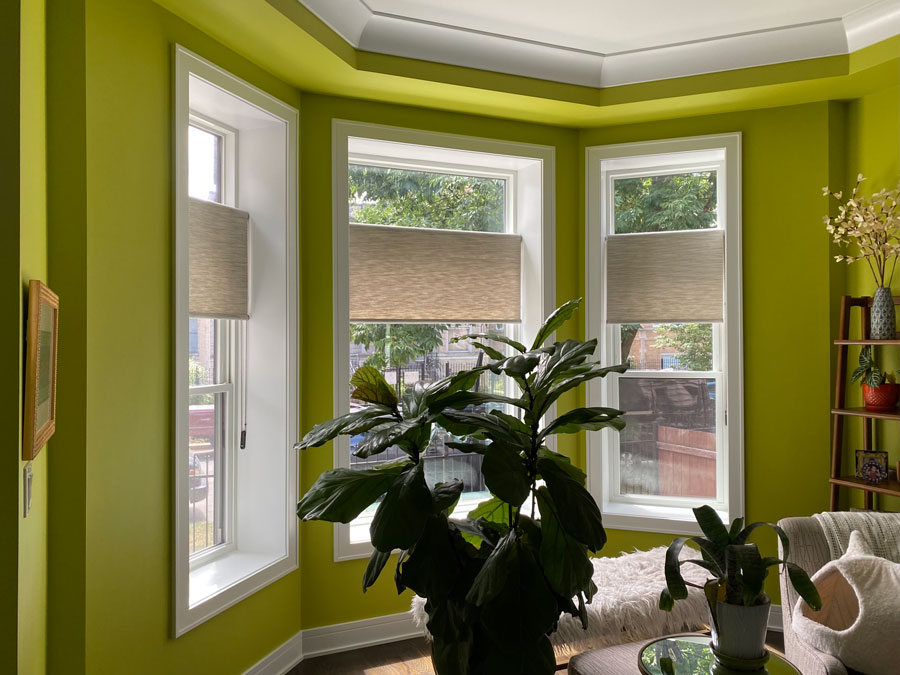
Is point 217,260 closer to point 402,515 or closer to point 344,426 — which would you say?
point 344,426

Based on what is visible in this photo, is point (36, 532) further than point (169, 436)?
No

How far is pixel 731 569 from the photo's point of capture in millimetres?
1596

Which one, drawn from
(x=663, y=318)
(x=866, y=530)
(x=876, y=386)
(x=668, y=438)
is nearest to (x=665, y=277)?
(x=663, y=318)

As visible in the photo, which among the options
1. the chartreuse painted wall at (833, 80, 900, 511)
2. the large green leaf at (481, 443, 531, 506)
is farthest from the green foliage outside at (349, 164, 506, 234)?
the large green leaf at (481, 443, 531, 506)

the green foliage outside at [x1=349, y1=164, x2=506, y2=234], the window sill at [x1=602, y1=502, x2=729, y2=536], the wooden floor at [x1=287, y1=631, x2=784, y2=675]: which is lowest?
the wooden floor at [x1=287, y1=631, x2=784, y2=675]

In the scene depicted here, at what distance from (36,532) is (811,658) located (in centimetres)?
229

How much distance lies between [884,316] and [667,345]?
1.09 m

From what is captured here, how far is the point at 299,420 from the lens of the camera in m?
3.25

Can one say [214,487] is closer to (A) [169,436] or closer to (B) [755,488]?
(A) [169,436]

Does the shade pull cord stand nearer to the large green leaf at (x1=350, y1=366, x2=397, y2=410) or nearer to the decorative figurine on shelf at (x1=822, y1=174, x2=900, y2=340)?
the large green leaf at (x1=350, y1=366, x2=397, y2=410)

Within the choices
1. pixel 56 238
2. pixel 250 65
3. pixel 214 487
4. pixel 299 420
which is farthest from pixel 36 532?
pixel 250 65

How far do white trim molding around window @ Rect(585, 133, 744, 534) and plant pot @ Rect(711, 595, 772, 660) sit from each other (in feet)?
6.91

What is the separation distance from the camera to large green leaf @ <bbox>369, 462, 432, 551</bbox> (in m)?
1.43

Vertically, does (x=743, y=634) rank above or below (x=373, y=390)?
below
